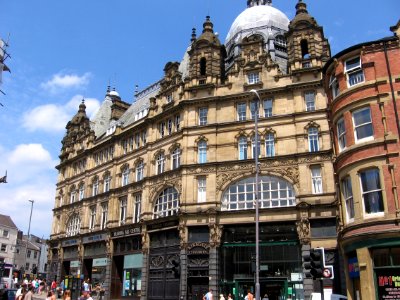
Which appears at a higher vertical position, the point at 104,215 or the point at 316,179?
the point at 316,179

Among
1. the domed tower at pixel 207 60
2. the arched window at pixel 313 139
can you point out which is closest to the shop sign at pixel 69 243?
the domed tower at pixel 207 60

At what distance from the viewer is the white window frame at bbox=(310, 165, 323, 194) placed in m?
33.5

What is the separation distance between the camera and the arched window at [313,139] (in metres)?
34.7

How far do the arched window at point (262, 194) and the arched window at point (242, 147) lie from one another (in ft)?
7.15

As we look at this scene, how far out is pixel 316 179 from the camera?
3391 cm

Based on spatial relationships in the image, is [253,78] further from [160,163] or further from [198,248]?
[198,248]

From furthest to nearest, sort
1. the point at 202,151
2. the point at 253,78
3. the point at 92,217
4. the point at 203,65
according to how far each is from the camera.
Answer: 1. the point at 92,217
2. the point at 203,65
3. the point at 253,78
4. the point at 202,151

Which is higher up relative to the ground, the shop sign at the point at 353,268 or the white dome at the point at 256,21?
the white dome at the point at 256,21

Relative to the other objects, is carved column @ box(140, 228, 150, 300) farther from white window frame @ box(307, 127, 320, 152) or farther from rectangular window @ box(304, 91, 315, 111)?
rectangular window @ box(304, 91, 315, 111)

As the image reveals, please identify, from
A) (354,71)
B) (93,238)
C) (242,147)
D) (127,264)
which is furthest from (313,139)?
(93,238)

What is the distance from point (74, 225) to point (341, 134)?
4073 centimetres

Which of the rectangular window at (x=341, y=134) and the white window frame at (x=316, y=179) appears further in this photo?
the white window frame at (x=316, y=179)

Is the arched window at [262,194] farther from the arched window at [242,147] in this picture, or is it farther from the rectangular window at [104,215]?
the rectangular window at [104,215]

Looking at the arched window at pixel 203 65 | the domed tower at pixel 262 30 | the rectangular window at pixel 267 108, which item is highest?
the domed tower at pixel 262 30
